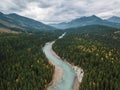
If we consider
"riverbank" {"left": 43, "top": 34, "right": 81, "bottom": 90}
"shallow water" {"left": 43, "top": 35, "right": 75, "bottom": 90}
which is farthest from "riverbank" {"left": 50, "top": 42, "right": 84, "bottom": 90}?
"shallow water" {"left": 43, "top": 35, "right": 75, "bottom": 90}

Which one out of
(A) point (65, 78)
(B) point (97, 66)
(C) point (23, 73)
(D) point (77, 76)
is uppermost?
(C) point (23, 73)

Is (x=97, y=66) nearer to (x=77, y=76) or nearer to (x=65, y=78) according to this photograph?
(x=77, y=76)

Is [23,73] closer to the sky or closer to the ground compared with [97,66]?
closer to the sky

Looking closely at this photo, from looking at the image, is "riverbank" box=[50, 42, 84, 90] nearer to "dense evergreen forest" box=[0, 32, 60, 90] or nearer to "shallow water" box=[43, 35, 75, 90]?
"shallow water" box=[43, 35, 75, 90]

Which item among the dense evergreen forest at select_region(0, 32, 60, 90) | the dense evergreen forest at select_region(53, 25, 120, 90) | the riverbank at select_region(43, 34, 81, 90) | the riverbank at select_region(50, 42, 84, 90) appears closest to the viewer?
the dense evergreen forest at select_region(53, 25, 120, 90)

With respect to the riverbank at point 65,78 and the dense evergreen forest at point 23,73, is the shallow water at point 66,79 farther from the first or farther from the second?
the dense evergreen forest at point 23,73

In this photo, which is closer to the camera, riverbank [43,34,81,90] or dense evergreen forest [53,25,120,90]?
dense evergreen forest [53,25,120,90]

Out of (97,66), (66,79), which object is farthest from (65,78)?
(97,66)

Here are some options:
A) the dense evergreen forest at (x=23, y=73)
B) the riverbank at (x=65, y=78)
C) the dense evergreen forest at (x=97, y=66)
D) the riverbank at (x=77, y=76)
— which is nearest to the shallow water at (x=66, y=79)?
the riverbank at (x=65, y=78)

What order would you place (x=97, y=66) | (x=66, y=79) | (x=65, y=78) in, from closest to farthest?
(x=66, y=79)
(x=65, y=78)
(x=97, y=66)

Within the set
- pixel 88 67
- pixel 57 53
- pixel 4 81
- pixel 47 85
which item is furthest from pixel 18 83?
pixel 57 53

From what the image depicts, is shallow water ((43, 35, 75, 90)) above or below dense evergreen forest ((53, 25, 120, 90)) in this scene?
below
